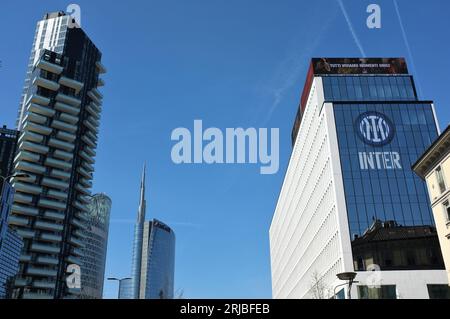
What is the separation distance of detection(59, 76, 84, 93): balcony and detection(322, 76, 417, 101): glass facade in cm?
9557

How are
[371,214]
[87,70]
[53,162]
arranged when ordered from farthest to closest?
[87,70]
[53,162]
[371,214]

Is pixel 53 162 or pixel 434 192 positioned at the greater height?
pixel 53 162

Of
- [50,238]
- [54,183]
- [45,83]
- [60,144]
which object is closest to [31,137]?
[60,144]

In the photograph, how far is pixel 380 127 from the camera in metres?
89.4

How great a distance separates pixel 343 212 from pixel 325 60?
37.3m

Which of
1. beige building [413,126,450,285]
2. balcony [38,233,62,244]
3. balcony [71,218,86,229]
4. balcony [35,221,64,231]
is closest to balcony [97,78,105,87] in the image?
balcony [71,218,86,229]

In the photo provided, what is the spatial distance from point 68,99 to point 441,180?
134m

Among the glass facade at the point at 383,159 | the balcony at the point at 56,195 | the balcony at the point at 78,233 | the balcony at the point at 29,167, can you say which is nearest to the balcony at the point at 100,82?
the balcony at the point at 29,167

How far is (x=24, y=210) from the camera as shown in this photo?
137 metres

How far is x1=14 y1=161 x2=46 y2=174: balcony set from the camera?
467 feet

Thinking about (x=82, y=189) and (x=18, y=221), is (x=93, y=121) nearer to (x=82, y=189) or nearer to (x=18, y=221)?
(x=82, y=189)

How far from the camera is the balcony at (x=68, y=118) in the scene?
155 m
